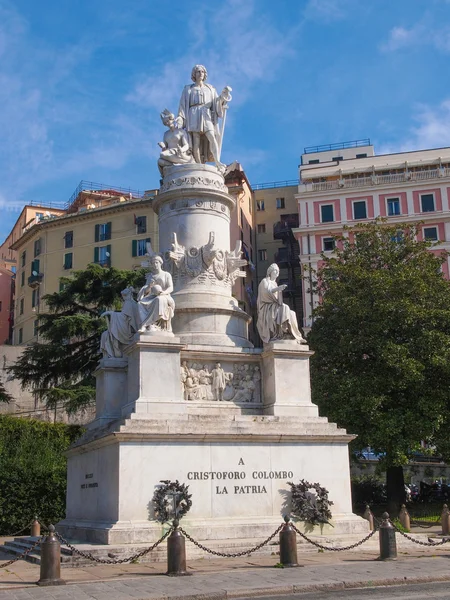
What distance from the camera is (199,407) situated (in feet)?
56.8

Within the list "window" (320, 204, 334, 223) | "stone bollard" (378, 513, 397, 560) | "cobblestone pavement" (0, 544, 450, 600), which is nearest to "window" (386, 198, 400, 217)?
"window" (320, 204, 334, 223)

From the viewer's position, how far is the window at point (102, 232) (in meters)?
63.7

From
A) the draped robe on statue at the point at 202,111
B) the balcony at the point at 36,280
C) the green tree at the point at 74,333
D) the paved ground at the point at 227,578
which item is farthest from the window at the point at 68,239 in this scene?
the paved ground at the point at 227,578

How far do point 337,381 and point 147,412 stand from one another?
1416 cm

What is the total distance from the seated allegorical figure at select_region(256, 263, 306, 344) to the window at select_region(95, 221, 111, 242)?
46278 millimetres

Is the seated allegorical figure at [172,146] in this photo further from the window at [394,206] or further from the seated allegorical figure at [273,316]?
the window at [394,206]

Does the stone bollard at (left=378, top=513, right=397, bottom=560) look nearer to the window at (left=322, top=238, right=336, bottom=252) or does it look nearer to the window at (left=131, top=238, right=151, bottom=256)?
the window at (left=322, top=238, right=336, bottom=252)

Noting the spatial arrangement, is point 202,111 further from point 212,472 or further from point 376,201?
point 376,201

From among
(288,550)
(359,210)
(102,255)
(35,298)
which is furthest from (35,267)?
(288,550)

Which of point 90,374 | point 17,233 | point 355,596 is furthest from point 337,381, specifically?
point 17,233

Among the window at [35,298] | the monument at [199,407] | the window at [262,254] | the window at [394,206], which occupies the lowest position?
the monument at [199,407]

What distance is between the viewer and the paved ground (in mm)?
10945

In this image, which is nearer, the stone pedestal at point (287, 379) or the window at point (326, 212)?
the stone pedestal at point (287, 379)

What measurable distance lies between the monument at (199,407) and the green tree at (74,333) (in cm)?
1442
